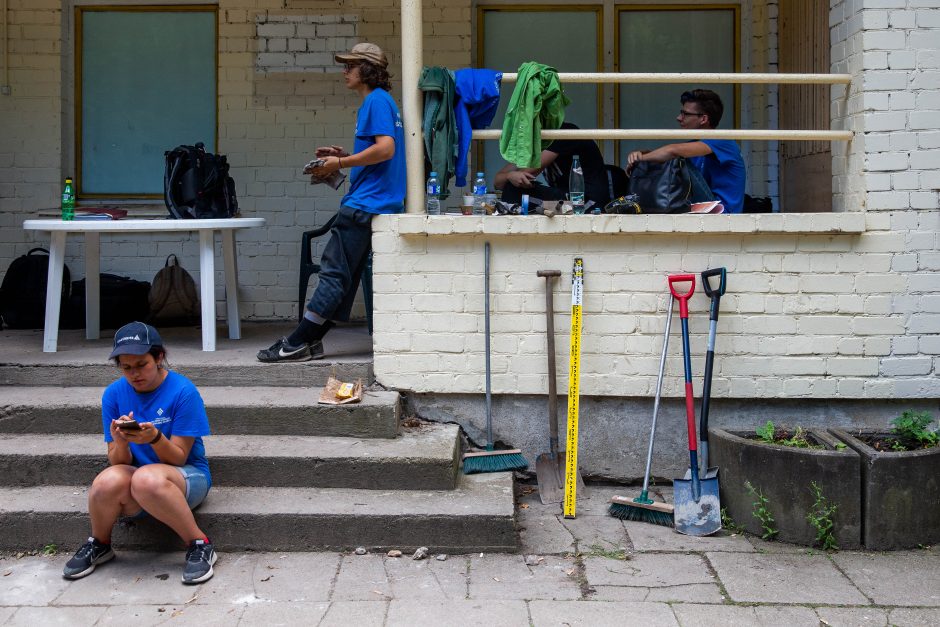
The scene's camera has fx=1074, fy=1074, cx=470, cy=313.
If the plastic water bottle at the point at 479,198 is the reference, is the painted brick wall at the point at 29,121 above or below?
above

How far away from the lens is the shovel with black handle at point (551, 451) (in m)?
5.54

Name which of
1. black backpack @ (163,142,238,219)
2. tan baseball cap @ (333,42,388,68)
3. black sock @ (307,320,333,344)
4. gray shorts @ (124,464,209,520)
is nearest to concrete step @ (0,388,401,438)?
black sock @ (307,320,333,344)

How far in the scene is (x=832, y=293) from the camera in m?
5.62

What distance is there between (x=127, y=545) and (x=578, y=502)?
2228 mm

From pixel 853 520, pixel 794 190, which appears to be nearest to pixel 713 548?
pixel 853 520

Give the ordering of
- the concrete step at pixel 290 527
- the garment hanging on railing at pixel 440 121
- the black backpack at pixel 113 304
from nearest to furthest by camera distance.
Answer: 1. the concrete step at pixel 290 527
2. the garment hanging on railing at pixel 440 121
3. the black backpack at pixel 113 304

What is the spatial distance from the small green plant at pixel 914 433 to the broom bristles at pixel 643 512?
44.7 inches

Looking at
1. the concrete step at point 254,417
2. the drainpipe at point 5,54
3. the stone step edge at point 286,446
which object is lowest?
the stone step edge at point 286,446

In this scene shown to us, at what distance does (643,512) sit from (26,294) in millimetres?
4581

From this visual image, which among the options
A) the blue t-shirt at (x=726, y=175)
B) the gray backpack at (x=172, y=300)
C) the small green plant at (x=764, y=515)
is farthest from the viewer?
the gray backpack at (x=172, y=300)

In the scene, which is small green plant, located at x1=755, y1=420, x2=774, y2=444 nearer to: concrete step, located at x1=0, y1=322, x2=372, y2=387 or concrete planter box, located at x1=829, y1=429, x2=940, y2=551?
concrete planter box, located at x1=829, y1=429, x2=940, y2=551

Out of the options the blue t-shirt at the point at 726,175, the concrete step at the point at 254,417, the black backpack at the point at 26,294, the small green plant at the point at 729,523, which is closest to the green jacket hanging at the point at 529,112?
the blue t-shirt at the point at 726,175

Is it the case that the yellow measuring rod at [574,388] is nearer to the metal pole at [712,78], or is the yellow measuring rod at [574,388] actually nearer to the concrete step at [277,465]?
the concrete step at [277,465]

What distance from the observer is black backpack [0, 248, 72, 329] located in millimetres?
7352
